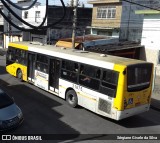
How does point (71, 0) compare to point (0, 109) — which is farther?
point (71, 0)

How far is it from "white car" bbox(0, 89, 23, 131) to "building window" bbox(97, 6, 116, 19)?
2808 cm

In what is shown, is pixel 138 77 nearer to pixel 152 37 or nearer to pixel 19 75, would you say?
pixel 19 75

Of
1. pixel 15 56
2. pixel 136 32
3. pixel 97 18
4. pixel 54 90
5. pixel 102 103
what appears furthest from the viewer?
pixel 97 18

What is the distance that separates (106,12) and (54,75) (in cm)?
2453

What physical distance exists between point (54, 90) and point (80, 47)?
1131 cm

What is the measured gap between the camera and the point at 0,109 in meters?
10.3

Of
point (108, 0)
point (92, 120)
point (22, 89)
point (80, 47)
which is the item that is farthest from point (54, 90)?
point (108, 0)

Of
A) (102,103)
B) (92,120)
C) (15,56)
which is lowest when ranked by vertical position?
(92,120)

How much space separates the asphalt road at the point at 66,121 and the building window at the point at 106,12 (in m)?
23.9

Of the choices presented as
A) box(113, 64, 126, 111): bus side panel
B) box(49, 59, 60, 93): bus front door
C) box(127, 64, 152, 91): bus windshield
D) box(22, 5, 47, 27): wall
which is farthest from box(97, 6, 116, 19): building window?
box(113, 64, 126, 111): bus side panel

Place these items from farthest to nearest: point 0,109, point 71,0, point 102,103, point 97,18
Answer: point 97,18 → point 71,0 → point 102,103 → point 0,109

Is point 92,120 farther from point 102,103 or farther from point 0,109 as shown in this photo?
point 0,109

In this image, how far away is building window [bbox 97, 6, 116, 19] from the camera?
3653cm

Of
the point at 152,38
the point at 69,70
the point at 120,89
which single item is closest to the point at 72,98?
the point at 69,70
